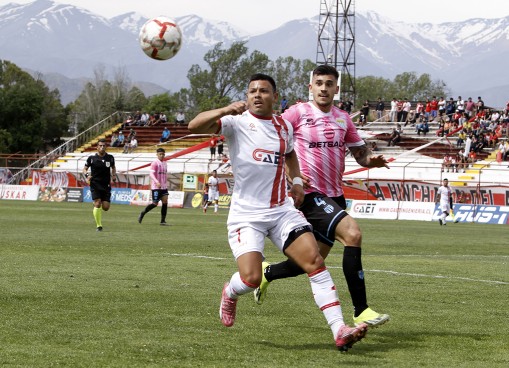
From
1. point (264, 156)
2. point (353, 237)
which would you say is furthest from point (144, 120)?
point (264, 156)

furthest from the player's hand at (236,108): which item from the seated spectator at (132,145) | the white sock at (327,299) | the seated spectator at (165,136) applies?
the seated spectator at (165,136)

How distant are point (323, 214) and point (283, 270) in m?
0.79

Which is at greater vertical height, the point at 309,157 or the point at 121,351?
the point at 309,157

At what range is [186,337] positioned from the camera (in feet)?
26.1

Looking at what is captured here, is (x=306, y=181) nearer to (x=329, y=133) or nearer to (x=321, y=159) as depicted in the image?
(x=321, y=159)

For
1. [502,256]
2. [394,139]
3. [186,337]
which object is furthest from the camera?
[394,139]

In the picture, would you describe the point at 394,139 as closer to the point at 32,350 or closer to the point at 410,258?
the point at 410,258

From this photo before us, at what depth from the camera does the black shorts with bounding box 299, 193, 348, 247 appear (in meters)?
9.13

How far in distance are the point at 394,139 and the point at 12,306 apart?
4869 centimetres

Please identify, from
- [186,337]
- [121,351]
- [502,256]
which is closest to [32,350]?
[121,351]

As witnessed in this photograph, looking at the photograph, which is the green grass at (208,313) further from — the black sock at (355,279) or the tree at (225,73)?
the tree at (225,73)

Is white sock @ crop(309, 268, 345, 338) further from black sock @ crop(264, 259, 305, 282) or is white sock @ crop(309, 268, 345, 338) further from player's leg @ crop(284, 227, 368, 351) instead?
black sock @ crop(264, 259, 305, 282)

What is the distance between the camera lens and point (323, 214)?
920cm

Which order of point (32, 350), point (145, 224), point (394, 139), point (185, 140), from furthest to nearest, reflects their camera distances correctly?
point (185, 140)
point (394, 139)
point (145, 224)
point (32, 350)
